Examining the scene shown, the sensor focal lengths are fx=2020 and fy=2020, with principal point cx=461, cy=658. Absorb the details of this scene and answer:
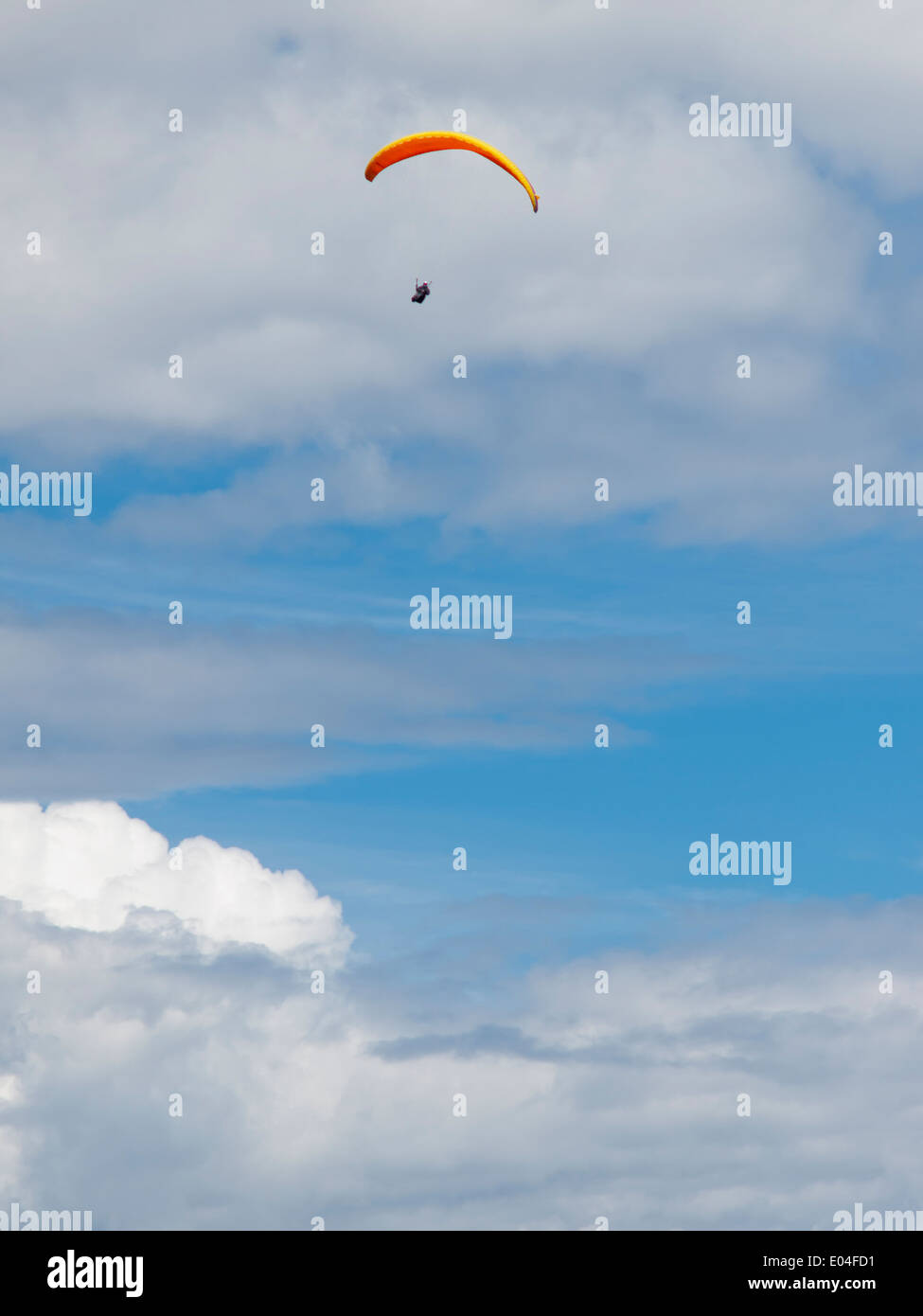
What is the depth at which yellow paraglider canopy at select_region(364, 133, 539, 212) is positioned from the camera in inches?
5221

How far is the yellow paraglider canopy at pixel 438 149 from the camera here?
5221 inches

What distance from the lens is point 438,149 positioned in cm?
13438
